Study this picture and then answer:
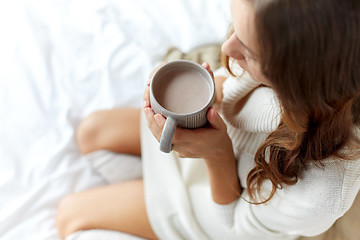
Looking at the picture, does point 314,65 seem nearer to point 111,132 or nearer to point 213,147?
point 213,147

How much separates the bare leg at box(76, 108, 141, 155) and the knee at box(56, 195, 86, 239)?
0.16 meters

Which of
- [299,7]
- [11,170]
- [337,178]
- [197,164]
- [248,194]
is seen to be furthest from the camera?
[11,170]

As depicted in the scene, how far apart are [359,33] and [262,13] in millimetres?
120

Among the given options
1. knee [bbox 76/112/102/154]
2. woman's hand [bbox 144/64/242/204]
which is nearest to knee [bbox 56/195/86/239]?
knee [bbox 76/112/102/154]

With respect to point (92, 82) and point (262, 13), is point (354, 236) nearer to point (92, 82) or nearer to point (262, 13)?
point (262, 13)

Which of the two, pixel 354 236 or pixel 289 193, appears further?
pixel 354 236

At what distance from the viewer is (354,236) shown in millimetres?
809

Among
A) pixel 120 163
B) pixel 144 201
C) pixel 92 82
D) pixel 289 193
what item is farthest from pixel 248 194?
pixel 92 82

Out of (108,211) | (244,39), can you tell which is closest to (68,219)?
(108,211)

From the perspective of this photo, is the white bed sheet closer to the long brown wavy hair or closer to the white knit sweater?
the white knit sweater

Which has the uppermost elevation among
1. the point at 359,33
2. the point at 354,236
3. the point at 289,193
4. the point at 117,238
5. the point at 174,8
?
the point at 359,33

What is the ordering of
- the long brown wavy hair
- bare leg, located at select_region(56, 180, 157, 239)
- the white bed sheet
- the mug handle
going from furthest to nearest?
the white bed sheet → bare leg, located at select_region(56, 180, 157, 239) → the mug handle → the long brown wavy hair

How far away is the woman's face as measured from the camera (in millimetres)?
476

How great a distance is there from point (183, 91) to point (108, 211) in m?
0.41
